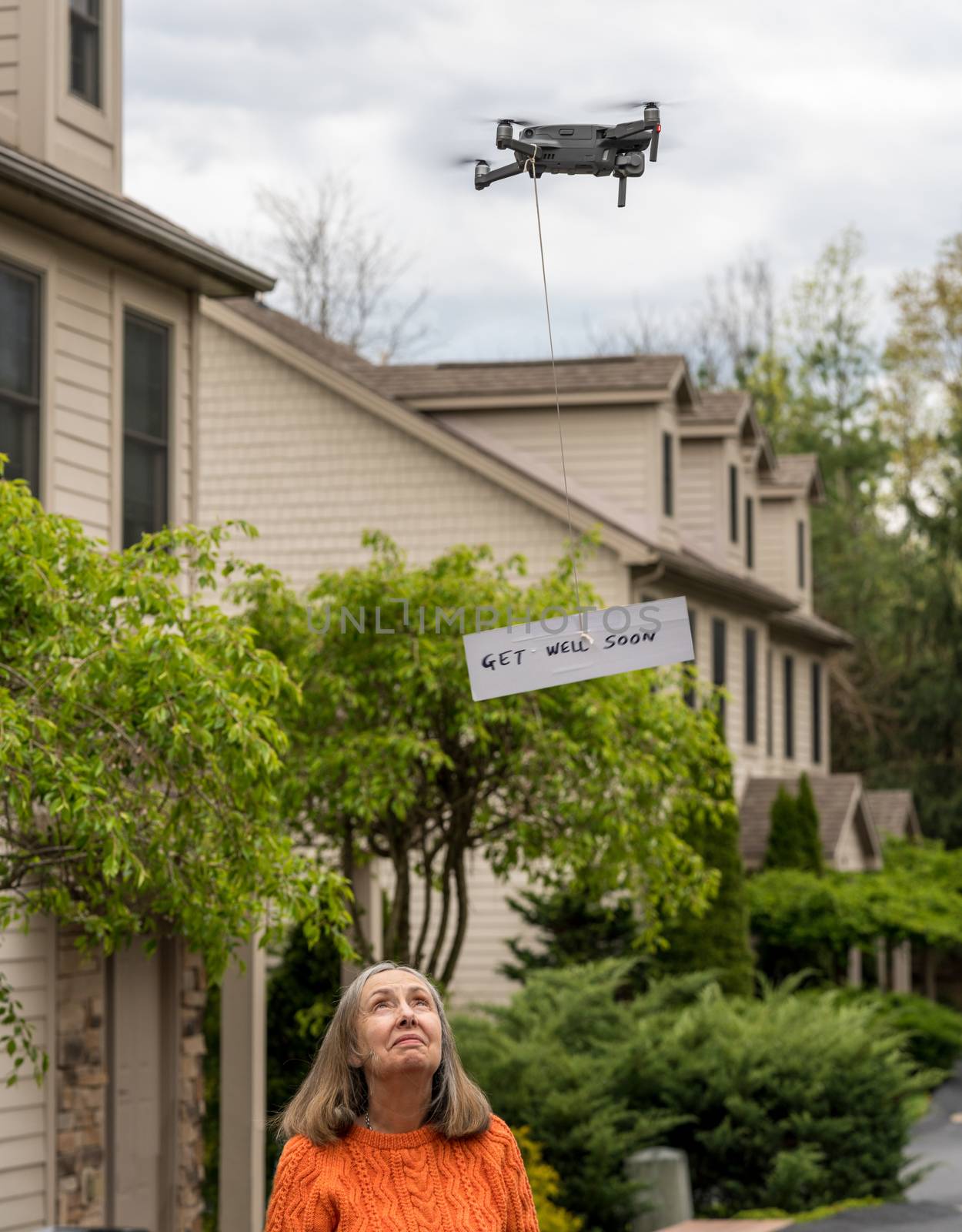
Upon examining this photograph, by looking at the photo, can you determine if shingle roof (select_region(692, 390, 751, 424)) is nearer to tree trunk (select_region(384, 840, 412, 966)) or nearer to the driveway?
the driveway

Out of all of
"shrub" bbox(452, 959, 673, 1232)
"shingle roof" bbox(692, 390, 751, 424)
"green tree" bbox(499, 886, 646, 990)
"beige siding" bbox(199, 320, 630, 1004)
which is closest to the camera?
"shrub" bbox(452, 959, 673, 1232)

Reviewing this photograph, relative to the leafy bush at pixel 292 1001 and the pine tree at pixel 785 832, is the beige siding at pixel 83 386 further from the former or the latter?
the pine tree at pixel 785 832

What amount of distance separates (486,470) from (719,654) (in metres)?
5.48

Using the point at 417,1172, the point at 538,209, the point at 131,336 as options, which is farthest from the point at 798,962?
the point at 417,1172

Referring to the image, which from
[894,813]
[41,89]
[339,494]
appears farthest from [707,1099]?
[894,813]

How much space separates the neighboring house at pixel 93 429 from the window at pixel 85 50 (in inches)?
0.5

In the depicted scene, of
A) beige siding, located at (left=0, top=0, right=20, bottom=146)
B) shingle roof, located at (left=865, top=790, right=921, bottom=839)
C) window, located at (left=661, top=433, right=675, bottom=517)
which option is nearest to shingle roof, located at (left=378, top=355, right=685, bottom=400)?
window, located at (left=661, top=433, right=675, bottom=517)

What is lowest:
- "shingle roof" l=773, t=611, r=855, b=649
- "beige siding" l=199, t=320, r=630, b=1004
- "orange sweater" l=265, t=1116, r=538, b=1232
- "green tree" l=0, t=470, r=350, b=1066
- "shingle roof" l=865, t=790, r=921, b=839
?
"shingle roof" l=865, t=790, r=921, b=839

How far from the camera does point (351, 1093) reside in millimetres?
3596

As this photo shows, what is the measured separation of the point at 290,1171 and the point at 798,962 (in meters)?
23.1

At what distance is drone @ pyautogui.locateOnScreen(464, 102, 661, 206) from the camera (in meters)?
6.37

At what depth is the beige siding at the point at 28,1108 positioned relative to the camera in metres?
10.5

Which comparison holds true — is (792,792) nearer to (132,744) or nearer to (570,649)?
(132,744)

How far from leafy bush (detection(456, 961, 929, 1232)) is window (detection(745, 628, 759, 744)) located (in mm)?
12018
